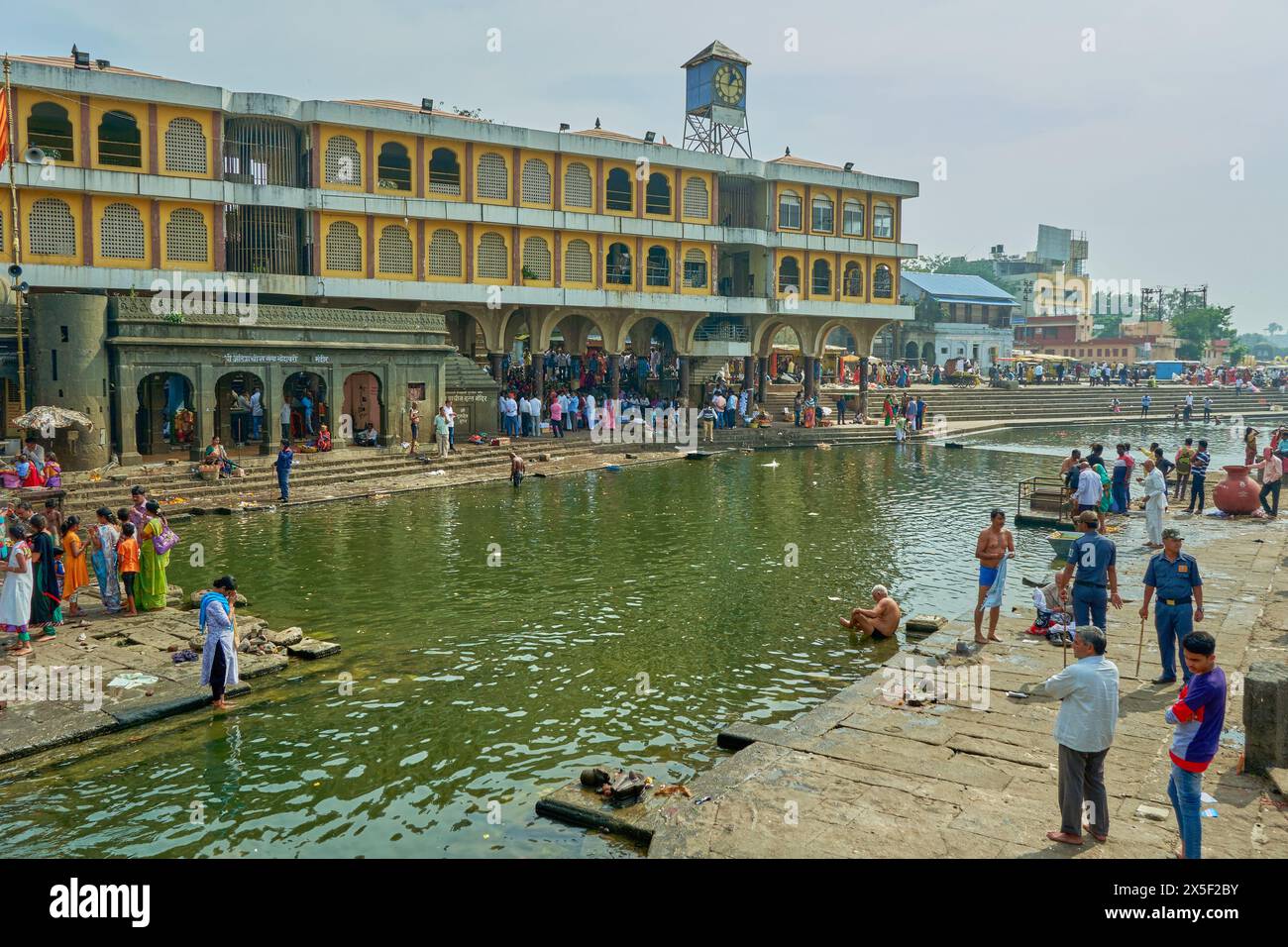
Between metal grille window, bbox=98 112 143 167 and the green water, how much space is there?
13939mm

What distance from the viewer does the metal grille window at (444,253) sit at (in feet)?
115

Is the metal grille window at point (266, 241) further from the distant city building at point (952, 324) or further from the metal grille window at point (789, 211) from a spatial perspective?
the distant city building at point (952, 324)

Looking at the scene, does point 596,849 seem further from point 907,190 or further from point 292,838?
point 907,190

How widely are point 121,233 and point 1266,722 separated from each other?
31.0 meters

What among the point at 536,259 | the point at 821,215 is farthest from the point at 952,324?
the point at 536,259

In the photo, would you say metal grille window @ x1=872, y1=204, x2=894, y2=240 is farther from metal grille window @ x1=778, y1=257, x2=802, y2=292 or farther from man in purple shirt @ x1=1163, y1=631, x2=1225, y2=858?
man in purple shirt @ x1=1163, y1=631, x2=1225, y2=858

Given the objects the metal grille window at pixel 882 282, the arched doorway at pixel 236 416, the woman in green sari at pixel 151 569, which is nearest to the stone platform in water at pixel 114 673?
the woman in green sari at pixel 151 569

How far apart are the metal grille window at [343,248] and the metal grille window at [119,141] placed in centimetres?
583

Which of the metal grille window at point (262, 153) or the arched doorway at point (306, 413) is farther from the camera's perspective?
the metal grille window at point (262, 153)

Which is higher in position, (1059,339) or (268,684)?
(1059,339)

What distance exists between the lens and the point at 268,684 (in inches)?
454
